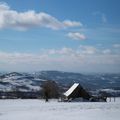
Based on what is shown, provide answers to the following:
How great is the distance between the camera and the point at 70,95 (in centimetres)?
7981

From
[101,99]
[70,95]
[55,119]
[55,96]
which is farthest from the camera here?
[55,96]

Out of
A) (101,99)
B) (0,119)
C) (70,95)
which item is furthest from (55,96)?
(0,119)

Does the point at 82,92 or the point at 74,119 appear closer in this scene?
the point at 74,119

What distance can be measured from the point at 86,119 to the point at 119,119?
8.60ft

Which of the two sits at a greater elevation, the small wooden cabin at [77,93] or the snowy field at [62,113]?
the small wooden cabin at [77,93]

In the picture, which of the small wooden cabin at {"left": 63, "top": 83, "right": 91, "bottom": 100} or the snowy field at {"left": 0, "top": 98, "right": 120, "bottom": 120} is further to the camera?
the small wooden cabin at {"left": 63, "top": 83, "right": 91, "bottom": 100}

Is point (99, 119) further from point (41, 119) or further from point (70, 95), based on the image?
point (70, 95)

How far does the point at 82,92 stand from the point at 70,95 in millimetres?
3476

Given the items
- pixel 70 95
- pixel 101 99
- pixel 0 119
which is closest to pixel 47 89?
pixel 70 95

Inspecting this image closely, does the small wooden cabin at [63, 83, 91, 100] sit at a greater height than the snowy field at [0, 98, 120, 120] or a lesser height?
greater

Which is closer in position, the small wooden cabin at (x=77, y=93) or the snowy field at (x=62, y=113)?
the snowy field at (x=62, y=113)

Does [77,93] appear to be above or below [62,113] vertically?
above

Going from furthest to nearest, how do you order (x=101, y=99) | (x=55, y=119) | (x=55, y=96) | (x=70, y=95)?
(x=55, y=96)
(x=70, y=95)
(x=101, y=99)
(x=55, y=119)

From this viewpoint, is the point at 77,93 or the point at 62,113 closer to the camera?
the point at 62,113
